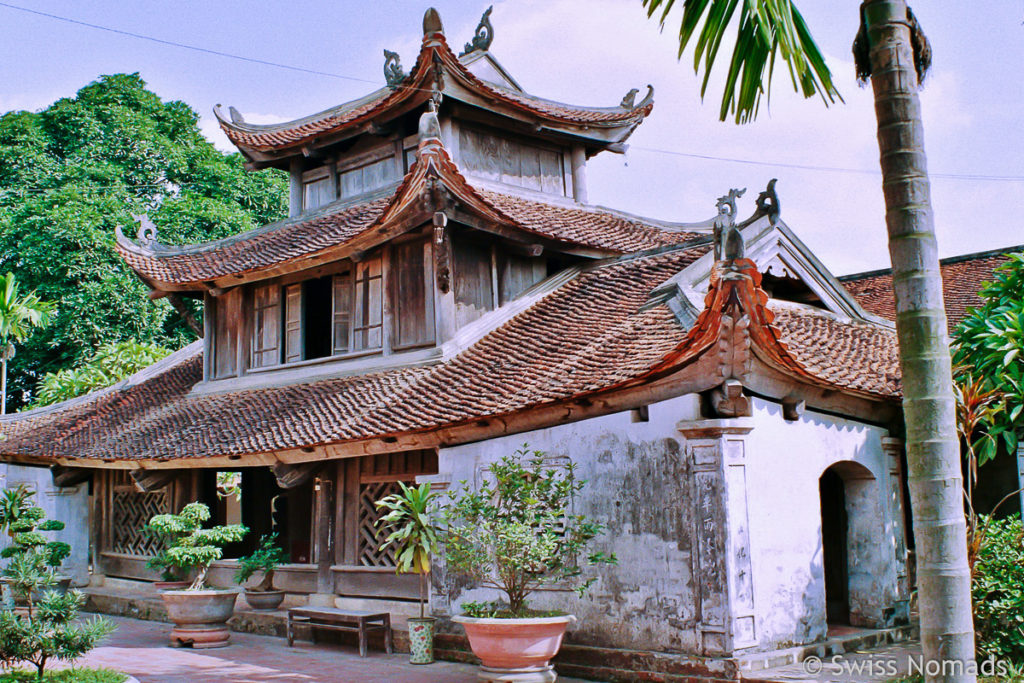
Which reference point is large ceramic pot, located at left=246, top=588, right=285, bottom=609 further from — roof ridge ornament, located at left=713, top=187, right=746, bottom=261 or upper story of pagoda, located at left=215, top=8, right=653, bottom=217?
roof ridge ornament, located at left=713, top=187, right=746, bottom=261

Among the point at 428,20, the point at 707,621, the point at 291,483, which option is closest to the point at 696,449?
the point at 707,621

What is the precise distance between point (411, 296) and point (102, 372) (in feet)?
40.7

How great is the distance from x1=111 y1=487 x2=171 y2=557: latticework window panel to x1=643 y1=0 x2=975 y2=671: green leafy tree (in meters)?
12.5

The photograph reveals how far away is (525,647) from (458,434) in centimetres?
289

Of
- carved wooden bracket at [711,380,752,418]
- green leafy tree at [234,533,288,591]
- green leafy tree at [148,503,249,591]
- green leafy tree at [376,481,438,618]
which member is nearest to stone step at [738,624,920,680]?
carved wooden bracket at [711,380,752,418]

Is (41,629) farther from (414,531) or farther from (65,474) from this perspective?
(65,474)

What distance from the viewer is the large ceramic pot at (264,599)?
12930mm

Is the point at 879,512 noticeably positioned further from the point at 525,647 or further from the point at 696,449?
the point at 525,647

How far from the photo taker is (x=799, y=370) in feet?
27.5

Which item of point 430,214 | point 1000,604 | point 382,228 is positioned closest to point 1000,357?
point 1000,604

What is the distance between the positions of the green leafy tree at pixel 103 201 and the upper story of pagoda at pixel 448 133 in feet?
35.5

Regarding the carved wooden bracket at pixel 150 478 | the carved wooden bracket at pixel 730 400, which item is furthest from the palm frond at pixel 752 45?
the carved wooden bracket at pixel 150 478

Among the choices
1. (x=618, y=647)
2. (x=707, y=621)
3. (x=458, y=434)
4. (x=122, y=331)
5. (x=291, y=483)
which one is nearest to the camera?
(x=707, y=621)

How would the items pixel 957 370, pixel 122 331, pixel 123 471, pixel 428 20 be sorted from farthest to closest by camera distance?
pixel 122 331, pixel 123 471, pixel 428 20, pixel 957 370
